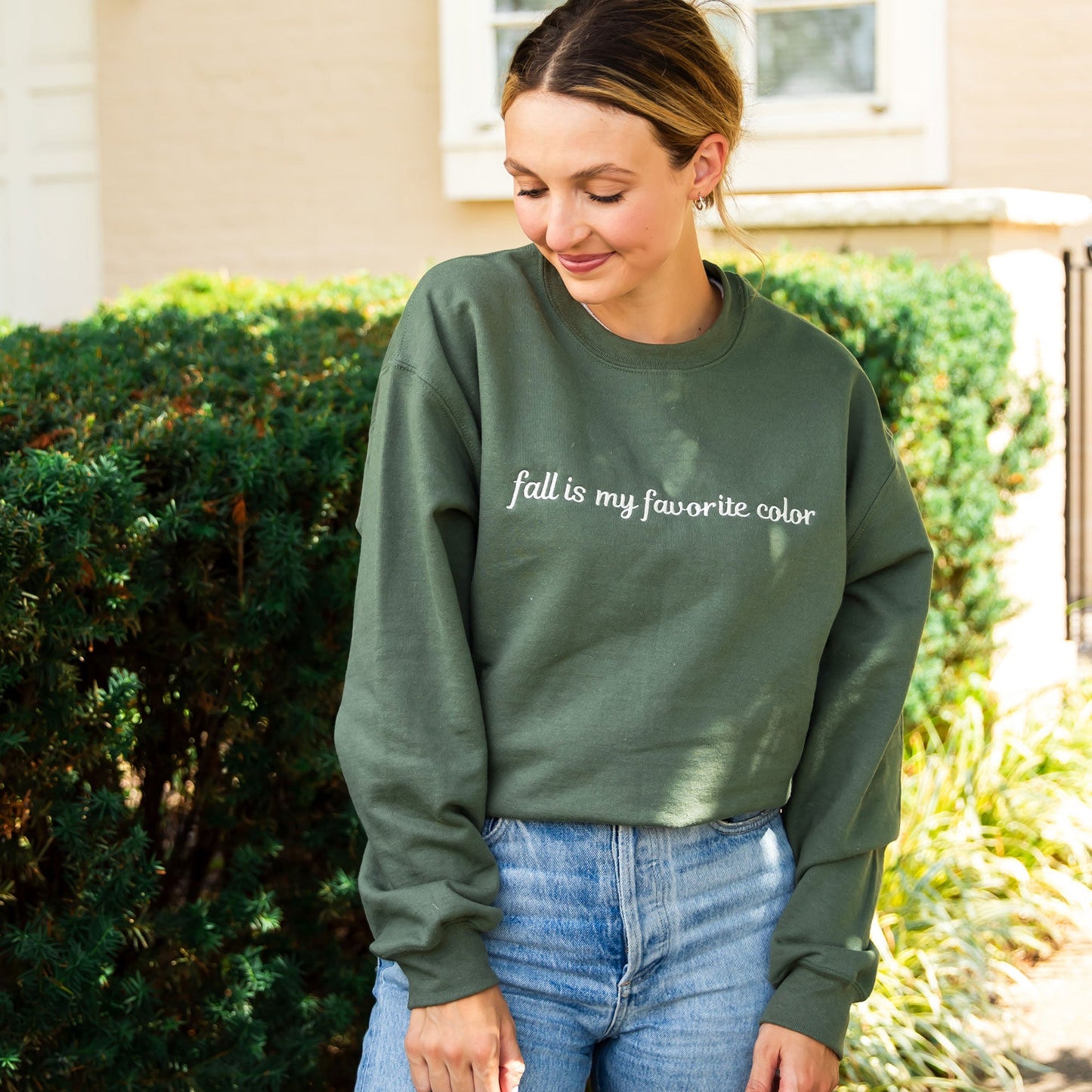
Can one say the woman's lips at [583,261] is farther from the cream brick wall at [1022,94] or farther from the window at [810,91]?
the cream brick wall at [1022,94]

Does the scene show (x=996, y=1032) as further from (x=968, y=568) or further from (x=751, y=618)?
(x=751, y=618)

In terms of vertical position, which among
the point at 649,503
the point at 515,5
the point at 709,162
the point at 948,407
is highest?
the point at 515,5

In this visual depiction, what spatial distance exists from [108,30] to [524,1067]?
26.2 ft

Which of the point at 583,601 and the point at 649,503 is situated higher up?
the point at 649,503

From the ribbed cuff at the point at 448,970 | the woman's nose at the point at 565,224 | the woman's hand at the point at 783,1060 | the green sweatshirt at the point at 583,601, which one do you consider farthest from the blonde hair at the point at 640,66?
the woman's hand at the point at 783,1060

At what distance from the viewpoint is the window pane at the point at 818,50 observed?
7.51 m

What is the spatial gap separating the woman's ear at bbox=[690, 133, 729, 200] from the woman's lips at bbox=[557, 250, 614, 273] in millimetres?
159

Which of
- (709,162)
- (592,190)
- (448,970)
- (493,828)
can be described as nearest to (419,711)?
(493,828)

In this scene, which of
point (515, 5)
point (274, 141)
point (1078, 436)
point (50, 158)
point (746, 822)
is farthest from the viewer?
point (50, 158)

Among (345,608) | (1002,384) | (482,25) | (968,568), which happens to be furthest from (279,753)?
(482,25)

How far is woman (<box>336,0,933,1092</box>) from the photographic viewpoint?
5.01ft

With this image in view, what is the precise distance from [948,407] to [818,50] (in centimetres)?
388

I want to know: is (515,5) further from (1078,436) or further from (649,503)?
(649,503)

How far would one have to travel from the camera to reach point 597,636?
1.58m
